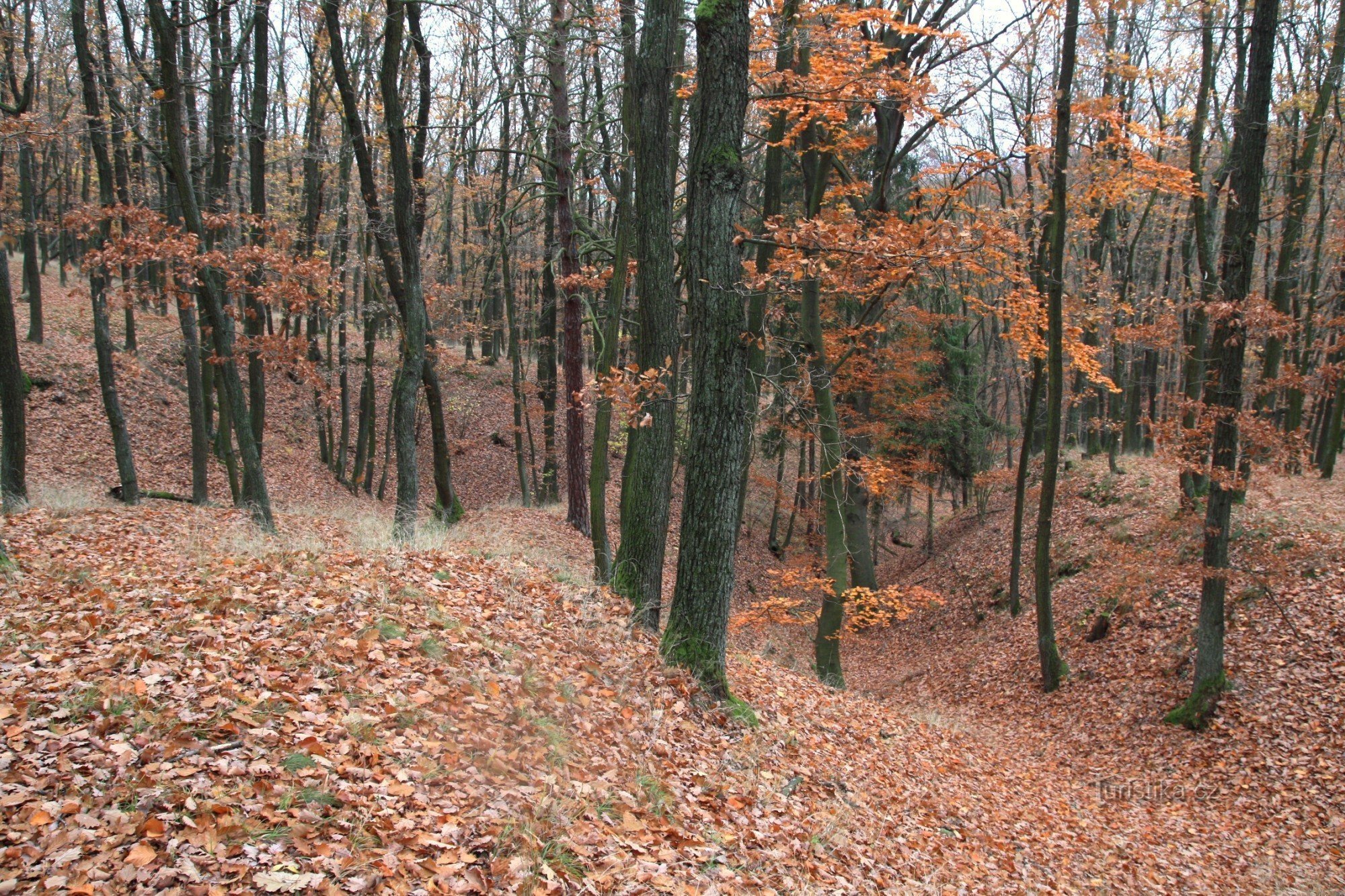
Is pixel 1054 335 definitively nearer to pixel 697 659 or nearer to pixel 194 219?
pixel 697 659

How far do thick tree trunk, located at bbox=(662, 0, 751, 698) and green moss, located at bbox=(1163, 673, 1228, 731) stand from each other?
26.1 ft

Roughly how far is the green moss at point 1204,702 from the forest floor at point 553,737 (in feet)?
0.63

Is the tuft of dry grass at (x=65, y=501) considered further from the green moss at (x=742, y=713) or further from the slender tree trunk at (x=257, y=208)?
the green moss at (x=742, y=713)

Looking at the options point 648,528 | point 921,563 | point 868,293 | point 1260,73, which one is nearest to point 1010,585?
point 921,563

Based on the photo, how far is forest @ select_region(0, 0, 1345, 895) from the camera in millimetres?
4078

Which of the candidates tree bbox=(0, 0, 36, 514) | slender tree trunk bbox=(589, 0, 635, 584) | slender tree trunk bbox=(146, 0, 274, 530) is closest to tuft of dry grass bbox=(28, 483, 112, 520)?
tree bbox=(0, 0, 36, 514)

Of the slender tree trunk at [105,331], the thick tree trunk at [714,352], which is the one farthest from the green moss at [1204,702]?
the slender tree trunk at [105,331]

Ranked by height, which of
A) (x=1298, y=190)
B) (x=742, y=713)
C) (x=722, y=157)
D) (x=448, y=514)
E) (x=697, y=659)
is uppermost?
(x=1298, y=190)

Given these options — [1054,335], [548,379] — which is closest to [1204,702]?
[1054,335]

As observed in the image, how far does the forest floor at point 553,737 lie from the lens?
A: 134 inches

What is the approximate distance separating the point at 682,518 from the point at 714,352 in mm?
1413

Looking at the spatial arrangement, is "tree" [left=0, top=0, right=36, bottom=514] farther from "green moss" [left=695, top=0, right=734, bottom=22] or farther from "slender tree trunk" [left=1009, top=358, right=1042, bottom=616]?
"slender tree trunk" [left=1009, top=358, right=1042, bottom=616]

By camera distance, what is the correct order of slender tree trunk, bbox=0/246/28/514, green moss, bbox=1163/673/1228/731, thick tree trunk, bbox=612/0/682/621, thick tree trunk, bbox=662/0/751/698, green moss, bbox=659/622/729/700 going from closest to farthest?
thick tree trunk, bbox=662/0/751/698
green moss, bbox=659/622/729/700
thick tree trunk, bbox=612/0/682/621
slender tree trunk, bbox=0/246/28/514
green moss, bbox=1163/673/1228/731

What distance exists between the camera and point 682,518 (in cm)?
615
